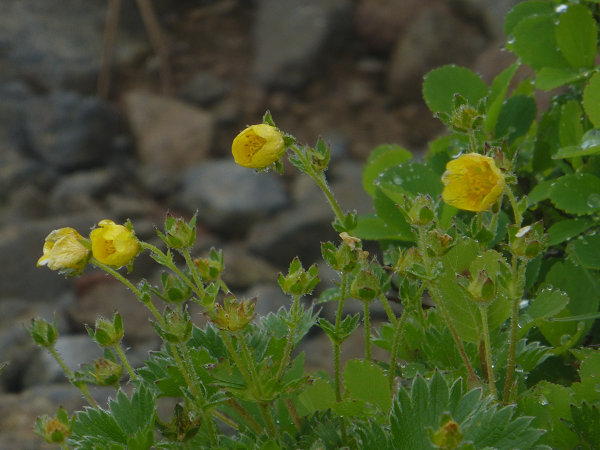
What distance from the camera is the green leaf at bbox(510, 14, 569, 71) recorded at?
29.9 inches

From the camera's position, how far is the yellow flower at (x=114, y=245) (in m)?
0.56

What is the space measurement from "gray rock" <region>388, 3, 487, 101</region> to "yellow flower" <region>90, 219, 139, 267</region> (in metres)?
2.84

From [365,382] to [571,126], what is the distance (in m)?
0.30

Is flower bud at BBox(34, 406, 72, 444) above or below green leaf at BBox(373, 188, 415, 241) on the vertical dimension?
below

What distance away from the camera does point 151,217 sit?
3.08 m

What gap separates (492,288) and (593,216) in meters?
0.21

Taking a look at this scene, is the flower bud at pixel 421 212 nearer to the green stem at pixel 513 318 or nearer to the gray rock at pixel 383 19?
the green stem at pixel 513 318

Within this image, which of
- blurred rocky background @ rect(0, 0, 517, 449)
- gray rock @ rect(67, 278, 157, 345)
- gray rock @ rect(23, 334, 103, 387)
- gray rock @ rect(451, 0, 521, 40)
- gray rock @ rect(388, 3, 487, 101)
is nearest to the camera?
gray rock @ rect(23, 334, 103, 387)

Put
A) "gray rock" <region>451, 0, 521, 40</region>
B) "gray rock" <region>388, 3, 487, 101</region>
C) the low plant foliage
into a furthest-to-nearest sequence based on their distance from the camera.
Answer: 1. "gray rock" <region>388, 3, 487, 101</region>
2. "gray rock" <region>451, 0, 521, 40</region>
3. the low plant foliage

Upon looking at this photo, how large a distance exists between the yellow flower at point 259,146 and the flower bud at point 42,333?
8.4 inches

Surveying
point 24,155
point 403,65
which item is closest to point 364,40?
point 403,65

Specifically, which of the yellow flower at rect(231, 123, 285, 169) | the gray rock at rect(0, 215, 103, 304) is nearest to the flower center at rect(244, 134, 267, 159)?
the yellow flower at rect(231, 123, 285, 169)

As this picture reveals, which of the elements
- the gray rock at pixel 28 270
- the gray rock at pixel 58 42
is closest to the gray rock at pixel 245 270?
the gray rock at pixel 28 270

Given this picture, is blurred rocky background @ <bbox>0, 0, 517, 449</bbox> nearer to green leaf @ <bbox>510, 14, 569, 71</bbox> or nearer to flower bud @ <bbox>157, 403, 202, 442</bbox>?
green leaf @ <bbox>510, 14, 569, 71</bbox>
